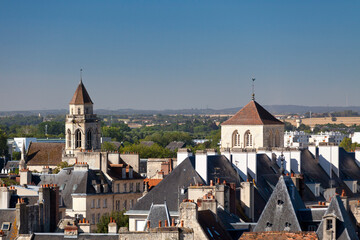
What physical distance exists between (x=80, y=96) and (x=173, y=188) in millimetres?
94598

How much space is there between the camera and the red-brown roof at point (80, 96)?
163000 millimetres

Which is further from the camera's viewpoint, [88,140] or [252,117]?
[88,140]

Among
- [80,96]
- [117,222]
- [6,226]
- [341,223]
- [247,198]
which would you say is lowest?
[117,222]

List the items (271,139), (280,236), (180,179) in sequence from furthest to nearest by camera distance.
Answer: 1. (271,139)
2. (180,179)
3. (280,236)

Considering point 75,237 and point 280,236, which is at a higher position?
point 280,236

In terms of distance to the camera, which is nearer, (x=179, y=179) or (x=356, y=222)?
(x=356, y=222)

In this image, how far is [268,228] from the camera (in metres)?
48.9

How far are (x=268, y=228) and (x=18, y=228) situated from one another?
39.5ft

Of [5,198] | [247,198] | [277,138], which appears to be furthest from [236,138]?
[5,198]

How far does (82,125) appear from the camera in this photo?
6309 inches

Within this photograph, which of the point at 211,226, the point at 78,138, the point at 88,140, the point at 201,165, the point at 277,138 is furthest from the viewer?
the point at 88,140

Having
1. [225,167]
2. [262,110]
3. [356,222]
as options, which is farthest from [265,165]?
[356,222]

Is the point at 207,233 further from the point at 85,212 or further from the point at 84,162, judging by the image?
the point at 84,162

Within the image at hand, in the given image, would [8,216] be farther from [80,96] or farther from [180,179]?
[80,96]
